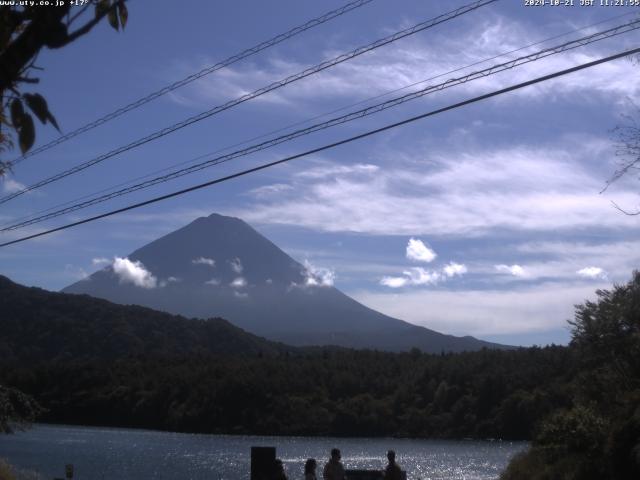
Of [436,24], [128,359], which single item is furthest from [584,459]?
[128,359]

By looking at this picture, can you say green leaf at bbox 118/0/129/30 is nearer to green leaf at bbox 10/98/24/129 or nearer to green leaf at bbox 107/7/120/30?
green leaf at bbox 107/7/120/30

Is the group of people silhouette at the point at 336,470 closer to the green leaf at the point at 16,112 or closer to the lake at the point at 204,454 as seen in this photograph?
the green leaf at the point at 16,112

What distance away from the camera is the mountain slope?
125 meters

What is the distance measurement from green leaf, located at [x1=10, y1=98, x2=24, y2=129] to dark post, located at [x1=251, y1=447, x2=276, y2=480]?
10499 millimetres

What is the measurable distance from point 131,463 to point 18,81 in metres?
58.9

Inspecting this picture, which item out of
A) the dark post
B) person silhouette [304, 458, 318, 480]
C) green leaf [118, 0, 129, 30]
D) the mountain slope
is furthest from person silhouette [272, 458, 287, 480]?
the mountain slope

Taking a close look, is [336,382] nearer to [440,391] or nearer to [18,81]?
[440,391]

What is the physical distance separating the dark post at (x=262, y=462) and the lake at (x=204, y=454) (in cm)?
3039

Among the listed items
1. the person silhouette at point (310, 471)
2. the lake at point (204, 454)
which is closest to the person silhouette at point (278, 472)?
the person silhouette at point (310, 471)

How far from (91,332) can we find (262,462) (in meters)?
129

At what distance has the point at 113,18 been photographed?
3.92 m

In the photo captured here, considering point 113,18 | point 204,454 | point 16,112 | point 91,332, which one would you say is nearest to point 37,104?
point 16,112

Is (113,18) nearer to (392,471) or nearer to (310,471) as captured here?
(310,471)

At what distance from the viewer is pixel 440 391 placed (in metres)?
90.4
